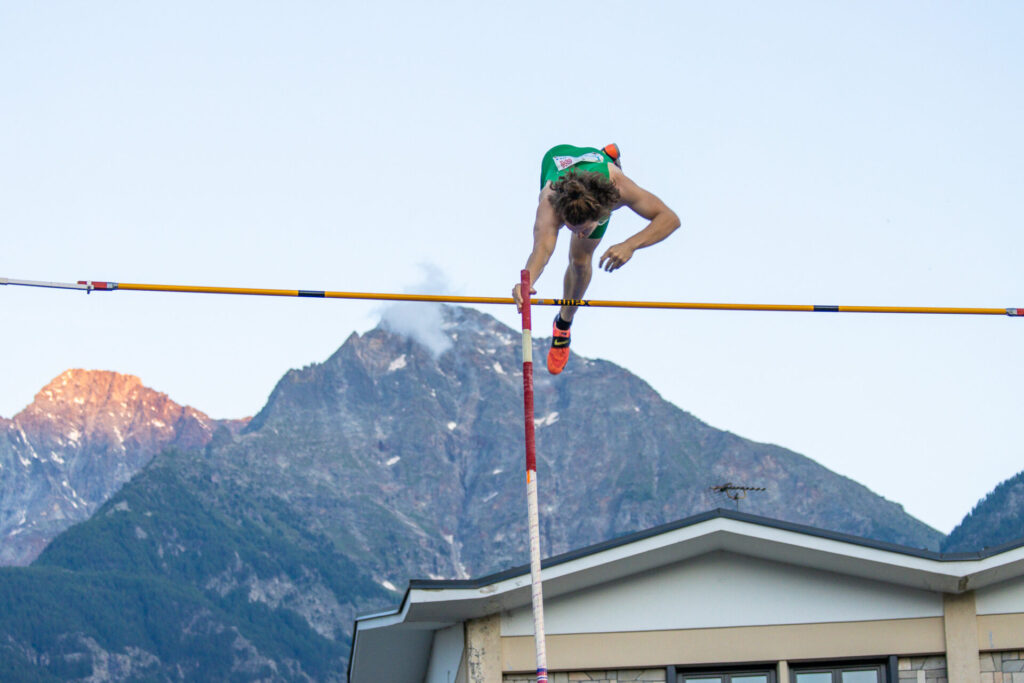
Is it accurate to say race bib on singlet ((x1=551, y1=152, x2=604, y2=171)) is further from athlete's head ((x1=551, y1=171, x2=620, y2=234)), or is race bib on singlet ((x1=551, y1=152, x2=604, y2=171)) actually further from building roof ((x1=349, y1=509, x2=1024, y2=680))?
building roof ((x1=349, y1=509, x2=1024, y2=680))

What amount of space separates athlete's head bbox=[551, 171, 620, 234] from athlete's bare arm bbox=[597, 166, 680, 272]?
0.17 m

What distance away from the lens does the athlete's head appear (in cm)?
984

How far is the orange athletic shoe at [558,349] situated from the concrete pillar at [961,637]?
12.6ft

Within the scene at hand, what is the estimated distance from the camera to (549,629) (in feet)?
37.4

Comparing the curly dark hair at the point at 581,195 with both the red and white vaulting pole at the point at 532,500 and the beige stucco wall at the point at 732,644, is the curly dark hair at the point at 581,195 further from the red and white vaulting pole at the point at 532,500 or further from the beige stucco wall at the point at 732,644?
the beige stucco wall at the point at 732,644

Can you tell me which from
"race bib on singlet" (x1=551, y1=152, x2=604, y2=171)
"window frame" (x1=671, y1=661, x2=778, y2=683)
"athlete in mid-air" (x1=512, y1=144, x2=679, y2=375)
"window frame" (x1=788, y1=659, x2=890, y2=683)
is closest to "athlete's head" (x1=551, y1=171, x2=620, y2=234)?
"athlete in mid-air" (x1=512, y1=144, x2=679, y2=375)

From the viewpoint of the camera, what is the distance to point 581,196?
983cm

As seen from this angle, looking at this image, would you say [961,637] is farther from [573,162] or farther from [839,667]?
[573,162]

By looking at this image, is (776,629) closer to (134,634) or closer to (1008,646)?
(1008,646)

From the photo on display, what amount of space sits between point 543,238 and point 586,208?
0.38 metres

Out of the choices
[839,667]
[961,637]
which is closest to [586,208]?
[839,667]

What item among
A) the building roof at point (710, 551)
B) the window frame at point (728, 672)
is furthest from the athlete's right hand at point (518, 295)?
the window frame at point (728, 672)

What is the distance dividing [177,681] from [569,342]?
15315 cm

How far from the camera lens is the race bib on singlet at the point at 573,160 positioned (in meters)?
10.6
